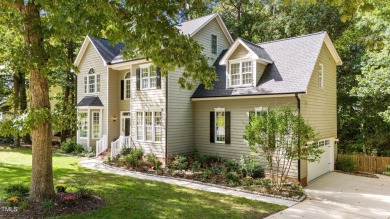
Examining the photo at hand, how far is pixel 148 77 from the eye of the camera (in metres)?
16.8

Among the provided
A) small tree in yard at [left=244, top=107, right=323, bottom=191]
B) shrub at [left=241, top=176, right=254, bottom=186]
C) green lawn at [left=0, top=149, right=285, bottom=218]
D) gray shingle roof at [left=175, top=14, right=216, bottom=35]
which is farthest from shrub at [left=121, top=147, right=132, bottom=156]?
small tree in yard at [left=244, top=107, right=323, bottom=191]

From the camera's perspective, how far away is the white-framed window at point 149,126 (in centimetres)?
1627

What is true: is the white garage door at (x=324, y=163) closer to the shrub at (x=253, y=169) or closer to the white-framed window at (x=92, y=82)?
the shrub at (x=253, y=169)

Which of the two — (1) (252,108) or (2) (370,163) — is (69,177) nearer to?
(1) (252,108)

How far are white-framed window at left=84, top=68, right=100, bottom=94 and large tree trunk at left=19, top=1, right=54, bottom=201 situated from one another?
12958mm

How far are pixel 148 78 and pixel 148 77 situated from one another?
0.06 m

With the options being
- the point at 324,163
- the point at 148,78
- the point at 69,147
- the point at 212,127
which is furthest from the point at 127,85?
the point at 324,163

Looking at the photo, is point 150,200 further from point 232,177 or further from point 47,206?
point 232,177

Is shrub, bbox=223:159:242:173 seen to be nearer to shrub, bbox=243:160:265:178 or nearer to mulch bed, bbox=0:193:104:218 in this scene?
shrub, bbox=243:160:265:178

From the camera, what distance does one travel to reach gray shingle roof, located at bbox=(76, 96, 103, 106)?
20.0 m

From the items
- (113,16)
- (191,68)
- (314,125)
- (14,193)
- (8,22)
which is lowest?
(14,193)

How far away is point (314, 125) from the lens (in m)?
14.2

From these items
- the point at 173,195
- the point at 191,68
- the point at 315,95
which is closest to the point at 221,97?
the point at 315,95

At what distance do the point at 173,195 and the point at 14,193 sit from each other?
4.98 metres
